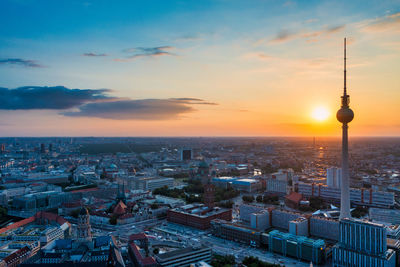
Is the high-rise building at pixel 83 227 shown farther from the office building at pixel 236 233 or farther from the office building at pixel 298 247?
the office building at pixel 298 247

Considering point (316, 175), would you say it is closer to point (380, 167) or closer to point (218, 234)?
point (380, 167)

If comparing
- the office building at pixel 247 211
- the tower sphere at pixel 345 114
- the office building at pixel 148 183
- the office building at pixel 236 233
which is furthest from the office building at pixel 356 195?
the office building at pixel 148 183

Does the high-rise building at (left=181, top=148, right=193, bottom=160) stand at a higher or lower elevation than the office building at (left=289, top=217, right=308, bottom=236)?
higher

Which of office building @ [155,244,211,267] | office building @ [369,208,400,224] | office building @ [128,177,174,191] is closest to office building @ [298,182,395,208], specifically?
office building @ [369,208,400,224]

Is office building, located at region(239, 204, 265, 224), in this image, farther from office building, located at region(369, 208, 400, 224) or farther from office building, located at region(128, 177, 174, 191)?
office building, located at region(128, 177, 174, 191)

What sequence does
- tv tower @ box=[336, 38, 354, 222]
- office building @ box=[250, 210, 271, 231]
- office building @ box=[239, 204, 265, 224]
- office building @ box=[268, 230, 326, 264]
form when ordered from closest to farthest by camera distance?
office building @ box=[268, 230, 326, 264], tv tower @ box=[336, 38, 354, 222], office building @ box=[250, 210, 271, 231], office building @ box=[239, 204, 265, 224]

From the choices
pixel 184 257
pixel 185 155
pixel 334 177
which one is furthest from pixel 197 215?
pixel 185 155
